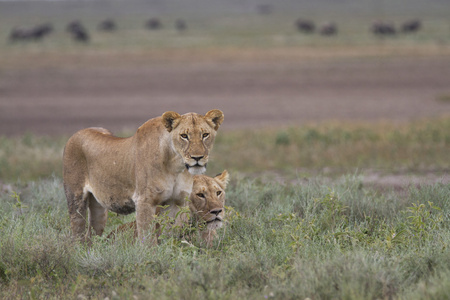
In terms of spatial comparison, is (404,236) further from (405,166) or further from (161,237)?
(405,166)

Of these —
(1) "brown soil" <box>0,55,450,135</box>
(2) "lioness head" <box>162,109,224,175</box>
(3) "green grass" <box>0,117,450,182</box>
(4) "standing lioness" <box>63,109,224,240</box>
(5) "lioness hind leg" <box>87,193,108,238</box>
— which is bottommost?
(1) "brown soil" <box>0,55,450,135</box>

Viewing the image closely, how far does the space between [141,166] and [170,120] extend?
50 cm

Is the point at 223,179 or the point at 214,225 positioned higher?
the point at 223,179

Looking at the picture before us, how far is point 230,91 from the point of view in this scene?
25.9 metres

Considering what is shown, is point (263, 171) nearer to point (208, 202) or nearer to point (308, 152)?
point (308, 152)

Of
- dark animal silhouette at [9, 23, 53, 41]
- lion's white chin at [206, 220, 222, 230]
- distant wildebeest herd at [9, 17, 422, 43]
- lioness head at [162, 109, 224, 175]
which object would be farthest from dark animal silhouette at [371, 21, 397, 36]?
lioness head at [162, 109, 224, 175]

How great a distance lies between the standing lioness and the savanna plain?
34 centimetres

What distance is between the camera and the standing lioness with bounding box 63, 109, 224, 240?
5.82 meters

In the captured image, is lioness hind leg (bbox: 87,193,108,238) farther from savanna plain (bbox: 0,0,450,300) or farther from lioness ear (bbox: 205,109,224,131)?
lioness ear (bbox: 205,109,224,131)

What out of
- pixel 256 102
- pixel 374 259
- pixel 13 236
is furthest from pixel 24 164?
pixel 256 102

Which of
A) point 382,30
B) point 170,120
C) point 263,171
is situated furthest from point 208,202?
point 382,30

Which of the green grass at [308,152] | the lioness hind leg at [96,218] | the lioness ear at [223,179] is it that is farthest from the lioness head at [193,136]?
the green grass at [308,152]

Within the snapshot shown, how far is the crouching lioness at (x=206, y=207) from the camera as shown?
6402 millimetres

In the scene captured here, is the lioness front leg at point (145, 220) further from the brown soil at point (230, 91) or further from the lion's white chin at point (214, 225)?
the brown soil at point (230, 91)
